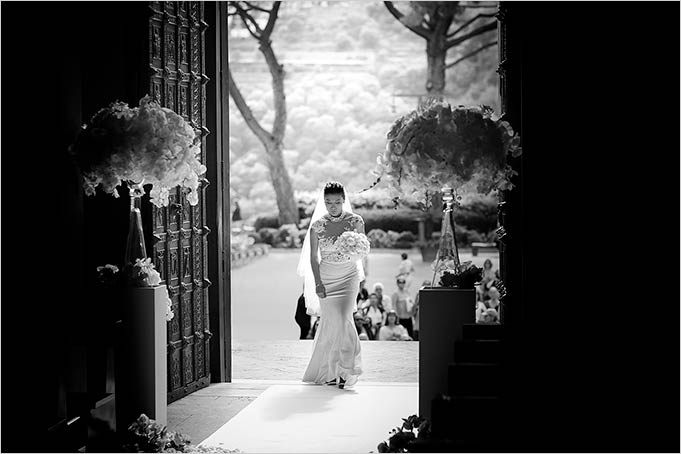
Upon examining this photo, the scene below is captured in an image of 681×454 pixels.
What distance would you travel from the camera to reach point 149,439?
5.81 metres

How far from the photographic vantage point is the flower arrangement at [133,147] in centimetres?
576

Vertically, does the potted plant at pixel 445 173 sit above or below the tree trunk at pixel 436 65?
below

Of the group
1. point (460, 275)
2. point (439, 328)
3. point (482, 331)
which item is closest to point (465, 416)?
point (482, 331)

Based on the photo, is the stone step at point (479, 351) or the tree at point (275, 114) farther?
the tree at point (275, 114)

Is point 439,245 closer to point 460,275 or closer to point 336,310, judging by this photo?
point 460,275

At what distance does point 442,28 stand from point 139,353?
12.1 m

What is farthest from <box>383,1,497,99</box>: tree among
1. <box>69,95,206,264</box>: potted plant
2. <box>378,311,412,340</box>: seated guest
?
<box>69,95,206,264</box>: potted plant

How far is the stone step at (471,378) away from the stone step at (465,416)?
0.53 ft

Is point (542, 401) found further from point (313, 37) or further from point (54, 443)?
point (313, 37)

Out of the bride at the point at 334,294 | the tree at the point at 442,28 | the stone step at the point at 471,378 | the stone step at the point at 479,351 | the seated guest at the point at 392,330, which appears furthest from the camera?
the tree at the point at 442,28

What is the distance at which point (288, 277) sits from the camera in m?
17.1

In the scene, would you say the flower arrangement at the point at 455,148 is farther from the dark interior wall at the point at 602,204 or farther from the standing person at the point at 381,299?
the standing person at the point at 381,299

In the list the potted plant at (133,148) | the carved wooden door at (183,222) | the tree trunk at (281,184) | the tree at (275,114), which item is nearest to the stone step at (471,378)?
the potted plant at (133,148)

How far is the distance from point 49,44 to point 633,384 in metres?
3.92
